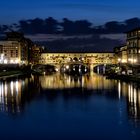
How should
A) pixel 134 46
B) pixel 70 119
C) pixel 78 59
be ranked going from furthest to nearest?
pixel 78 59, pixel 134 46, pixel 70 119

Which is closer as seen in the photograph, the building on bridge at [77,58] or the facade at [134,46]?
the facade at [134,46]

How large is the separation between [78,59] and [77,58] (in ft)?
2.71

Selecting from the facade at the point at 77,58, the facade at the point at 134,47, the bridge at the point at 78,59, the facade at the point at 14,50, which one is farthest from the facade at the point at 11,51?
the facade at the point at 134,47

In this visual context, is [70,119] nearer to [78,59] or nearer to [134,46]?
[134,46]

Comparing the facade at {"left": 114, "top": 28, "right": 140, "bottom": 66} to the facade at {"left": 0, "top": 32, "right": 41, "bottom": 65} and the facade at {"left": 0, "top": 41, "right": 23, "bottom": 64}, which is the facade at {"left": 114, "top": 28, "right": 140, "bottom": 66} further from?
the facade at {"left": 0, "top": 41, "right": 23, "bottom": 64}

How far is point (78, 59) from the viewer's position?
584 feet

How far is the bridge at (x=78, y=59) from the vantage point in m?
168

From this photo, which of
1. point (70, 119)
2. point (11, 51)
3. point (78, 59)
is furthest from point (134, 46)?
point (78, 59)

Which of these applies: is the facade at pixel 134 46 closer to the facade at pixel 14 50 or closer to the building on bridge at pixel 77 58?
the facade at pixel 14 50

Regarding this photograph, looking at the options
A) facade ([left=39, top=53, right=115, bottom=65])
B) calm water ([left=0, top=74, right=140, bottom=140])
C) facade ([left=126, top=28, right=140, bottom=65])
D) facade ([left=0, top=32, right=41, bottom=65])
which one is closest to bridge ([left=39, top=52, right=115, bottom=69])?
facade ([left=39, top=53, right=115, bottom=65])

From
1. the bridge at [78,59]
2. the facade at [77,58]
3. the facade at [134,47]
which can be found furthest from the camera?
the facade at [77,58]

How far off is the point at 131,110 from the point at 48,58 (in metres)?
140

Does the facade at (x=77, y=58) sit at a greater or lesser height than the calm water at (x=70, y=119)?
greater

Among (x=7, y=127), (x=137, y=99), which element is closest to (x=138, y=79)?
(x=137, y=99)
